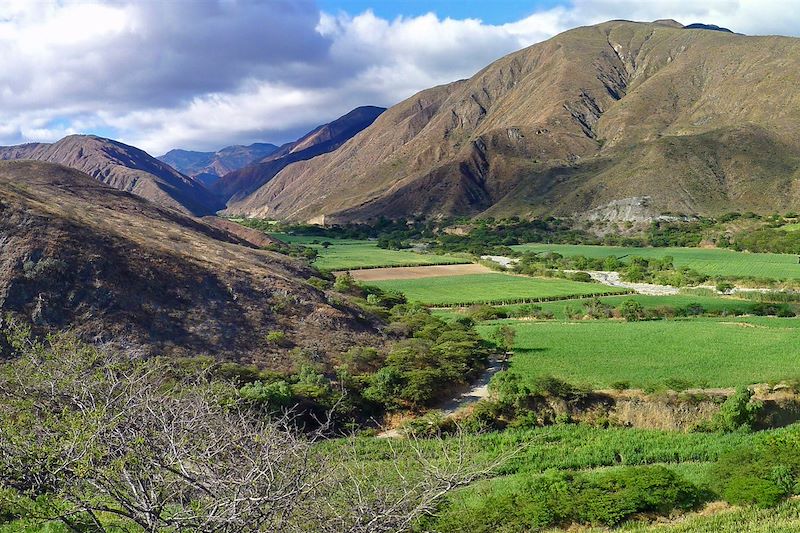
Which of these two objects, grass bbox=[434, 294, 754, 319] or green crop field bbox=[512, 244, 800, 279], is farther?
green crop field bbox=[512, 244, 800, 279]

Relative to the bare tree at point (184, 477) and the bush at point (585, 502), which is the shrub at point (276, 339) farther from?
the bare tree at point (184, 477)

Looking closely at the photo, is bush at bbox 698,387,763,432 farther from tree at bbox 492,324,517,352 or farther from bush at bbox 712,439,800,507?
tree at bbox 492,324,517,352

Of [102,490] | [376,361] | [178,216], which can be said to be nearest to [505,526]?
[102,490]

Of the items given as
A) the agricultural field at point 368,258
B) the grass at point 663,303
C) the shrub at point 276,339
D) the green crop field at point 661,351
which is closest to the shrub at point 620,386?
the green crop field at point 661,351

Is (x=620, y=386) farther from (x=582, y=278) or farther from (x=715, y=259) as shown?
(x=715, y=259)

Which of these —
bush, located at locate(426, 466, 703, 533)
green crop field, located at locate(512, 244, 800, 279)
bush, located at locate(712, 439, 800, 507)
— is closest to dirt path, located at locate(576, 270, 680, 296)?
green crop field, located at locate(512, 244, 800, 279)

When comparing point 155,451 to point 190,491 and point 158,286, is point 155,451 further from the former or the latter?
point 158,286
